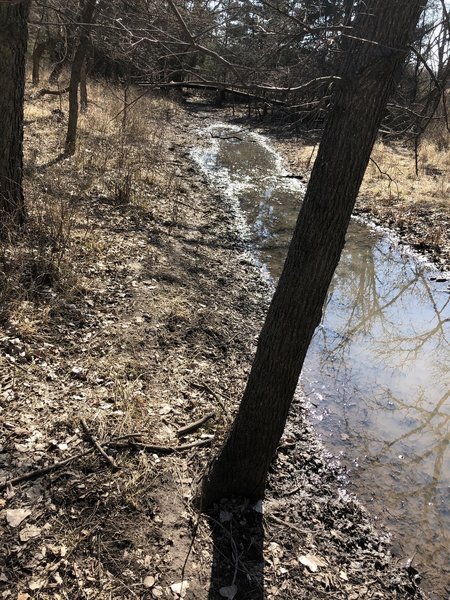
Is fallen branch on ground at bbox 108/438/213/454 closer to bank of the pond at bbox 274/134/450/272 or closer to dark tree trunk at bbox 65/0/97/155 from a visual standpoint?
bank of the pond at bbox 274/134/450/272

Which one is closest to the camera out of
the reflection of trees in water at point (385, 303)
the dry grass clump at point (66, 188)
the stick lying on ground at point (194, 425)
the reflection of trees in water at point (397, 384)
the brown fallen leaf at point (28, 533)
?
the brown fallen leaf at point (28, 533)

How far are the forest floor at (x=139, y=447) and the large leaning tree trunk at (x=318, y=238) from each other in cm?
41

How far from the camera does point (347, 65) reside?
2.21 m

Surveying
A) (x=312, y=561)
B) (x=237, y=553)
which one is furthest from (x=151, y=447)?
(x=312, y=561)

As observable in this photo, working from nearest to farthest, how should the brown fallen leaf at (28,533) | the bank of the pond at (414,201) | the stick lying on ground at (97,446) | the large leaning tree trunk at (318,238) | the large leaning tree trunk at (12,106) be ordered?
the large leaning tree trunk at (318,238), the brown fallen leaf at (28,533), the stick lying on ground at (97,446), the large leaning tree trunk at (12,106), the bank of the pond at (414,201)

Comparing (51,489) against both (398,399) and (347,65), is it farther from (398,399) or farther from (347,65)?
(398,399)

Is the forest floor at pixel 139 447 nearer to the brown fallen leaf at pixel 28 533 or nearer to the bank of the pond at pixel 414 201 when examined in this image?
the brown fallen leaf at pixel 28 533

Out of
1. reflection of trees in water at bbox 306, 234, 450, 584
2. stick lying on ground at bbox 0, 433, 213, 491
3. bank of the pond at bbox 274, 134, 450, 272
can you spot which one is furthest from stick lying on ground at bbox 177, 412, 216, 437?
bank of the pond at bbox 274, 134, 450, 272

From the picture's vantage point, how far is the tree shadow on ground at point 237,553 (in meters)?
2.92

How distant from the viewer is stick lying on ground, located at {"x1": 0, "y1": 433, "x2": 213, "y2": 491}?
3155mm

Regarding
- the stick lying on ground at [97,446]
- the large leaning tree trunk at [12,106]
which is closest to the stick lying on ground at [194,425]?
the stick lying on ground at [97,446]

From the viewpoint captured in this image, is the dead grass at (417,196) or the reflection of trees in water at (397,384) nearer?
the reflection of trees in water at (397,384)

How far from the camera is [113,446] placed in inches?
141

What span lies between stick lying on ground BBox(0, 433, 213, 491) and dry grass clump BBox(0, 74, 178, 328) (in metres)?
1.71
